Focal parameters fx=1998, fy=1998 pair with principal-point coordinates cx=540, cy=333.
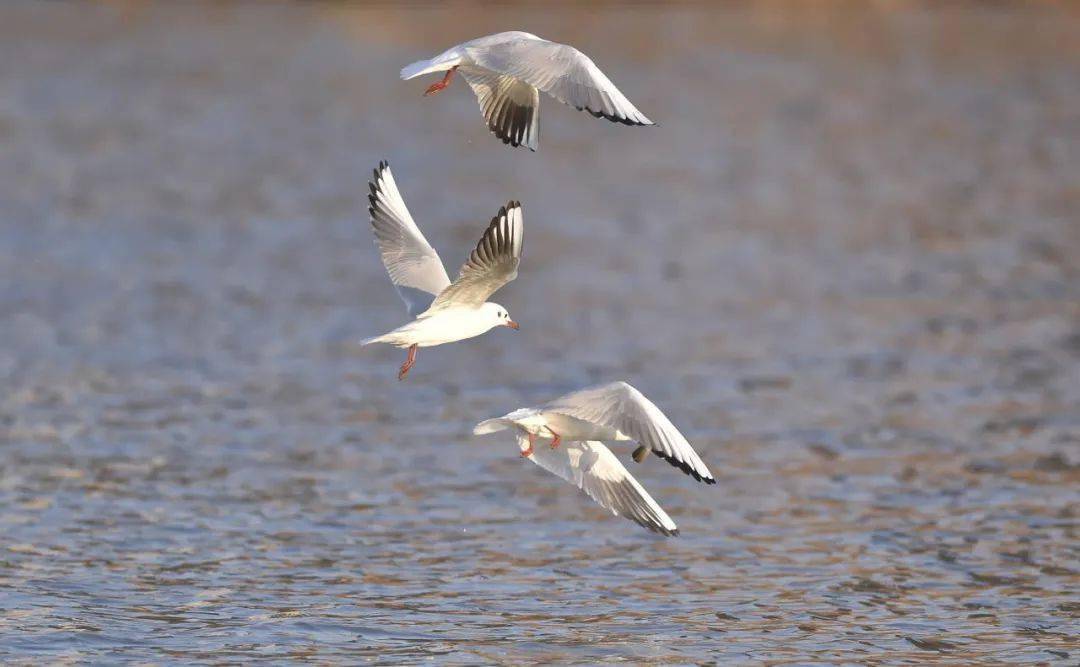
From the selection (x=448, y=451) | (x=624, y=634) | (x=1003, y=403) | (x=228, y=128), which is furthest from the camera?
(x=228, y=128)

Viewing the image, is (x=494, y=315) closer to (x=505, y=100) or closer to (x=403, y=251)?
(x=403, y=251)

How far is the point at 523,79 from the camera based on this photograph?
29.4 feet

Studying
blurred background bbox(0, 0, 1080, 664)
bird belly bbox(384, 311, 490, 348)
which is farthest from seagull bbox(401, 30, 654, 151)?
blurred background bbox(0, 0, 1080, 664)

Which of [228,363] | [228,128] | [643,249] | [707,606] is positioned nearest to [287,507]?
[707,606]

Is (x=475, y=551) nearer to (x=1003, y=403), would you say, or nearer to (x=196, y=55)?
(x=1003, y=403)

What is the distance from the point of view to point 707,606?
10.5 metres

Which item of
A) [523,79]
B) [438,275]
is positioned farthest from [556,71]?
[438,275]

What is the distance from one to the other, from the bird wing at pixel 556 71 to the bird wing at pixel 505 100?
0.70 ft

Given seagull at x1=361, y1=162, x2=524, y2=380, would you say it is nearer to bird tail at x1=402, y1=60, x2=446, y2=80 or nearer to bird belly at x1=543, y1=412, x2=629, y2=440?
bird belly at x1=543, y1=412, x2=629, y2=440

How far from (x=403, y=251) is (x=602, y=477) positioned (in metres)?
1.52

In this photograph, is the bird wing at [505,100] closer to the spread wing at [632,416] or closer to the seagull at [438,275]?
the seagull at [438,275]

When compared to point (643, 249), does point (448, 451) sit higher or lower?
lower

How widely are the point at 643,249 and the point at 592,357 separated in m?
5.42

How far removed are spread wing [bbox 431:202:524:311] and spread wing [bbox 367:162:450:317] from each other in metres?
0.60
